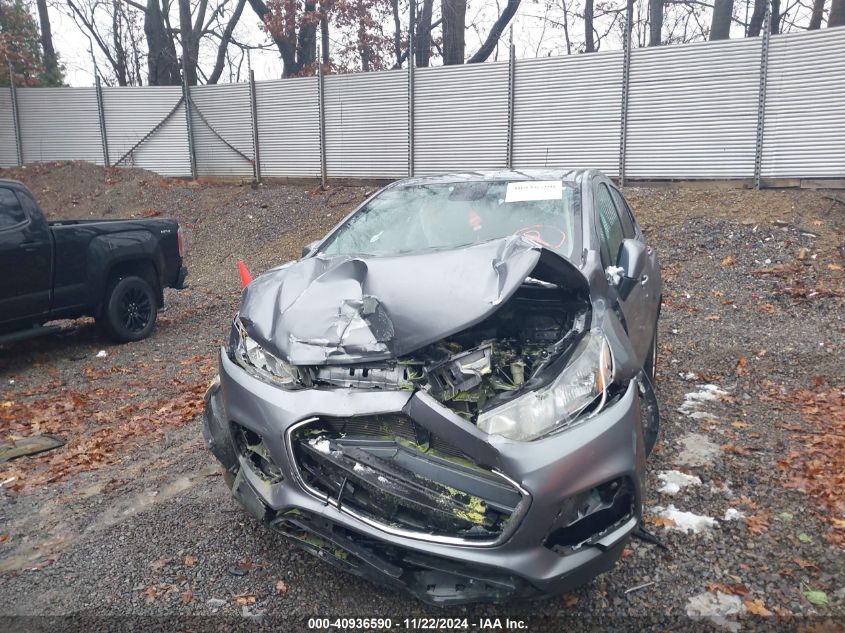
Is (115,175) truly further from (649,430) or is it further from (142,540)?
(649,430)

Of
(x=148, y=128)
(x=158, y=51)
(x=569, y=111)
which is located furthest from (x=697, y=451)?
(x=158, y=51)

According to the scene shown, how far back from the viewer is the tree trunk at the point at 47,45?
24658mm

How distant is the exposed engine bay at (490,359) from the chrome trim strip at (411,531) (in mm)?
264

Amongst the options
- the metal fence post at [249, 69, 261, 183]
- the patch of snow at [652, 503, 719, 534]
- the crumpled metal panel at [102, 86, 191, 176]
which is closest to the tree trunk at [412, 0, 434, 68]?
the metal fence post at [249, 69, 261, 183]

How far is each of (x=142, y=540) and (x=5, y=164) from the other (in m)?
19.5

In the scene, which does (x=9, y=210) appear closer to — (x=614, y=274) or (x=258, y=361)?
(x=258, y=361)

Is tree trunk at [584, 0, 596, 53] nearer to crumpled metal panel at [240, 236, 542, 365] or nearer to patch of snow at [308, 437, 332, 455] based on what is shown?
crumpled metal panel at [240, 236, 542, 365]

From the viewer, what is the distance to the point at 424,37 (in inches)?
837

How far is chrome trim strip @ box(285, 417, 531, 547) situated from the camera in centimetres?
229

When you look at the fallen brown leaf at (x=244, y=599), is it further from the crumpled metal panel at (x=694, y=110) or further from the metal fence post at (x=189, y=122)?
the metal fence post at (x=189, y=122)

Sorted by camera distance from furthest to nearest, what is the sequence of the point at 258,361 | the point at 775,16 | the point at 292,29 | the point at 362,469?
the point at 775,16 → the point at 292,29 → the point at 258,361 → the point at 362,469

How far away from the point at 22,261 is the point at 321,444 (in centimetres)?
547

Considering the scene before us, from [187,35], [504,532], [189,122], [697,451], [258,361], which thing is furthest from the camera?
[187,35]

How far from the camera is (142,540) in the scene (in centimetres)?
326
